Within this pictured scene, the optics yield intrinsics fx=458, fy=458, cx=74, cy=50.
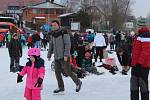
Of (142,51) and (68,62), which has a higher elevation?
(142,51)

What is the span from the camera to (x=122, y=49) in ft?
53.0

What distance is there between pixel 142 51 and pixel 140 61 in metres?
0.18

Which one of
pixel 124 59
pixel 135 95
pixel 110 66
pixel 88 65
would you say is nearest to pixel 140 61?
pixel 135 95

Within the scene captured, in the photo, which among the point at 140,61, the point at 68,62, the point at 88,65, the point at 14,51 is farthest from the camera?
the point at 14,51

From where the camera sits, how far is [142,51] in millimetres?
7902

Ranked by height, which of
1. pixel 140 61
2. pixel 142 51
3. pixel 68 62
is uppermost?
pixel 142 51

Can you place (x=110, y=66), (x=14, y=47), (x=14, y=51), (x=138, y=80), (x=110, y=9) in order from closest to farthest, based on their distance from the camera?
1. (x=138, y=80)
2. (x=110, y=66)
3. (x=14, y=47)
4. (x=14, y=51)
5. (x=110, y=9)

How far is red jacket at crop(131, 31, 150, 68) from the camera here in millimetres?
7910

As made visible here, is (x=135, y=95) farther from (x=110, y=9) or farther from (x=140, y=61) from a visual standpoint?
(x=110, y=9)

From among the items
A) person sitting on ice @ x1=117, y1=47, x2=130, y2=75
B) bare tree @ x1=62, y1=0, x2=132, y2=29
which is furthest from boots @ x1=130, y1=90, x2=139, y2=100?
bare tree @ x1=62, y1=0, x2=132, y2=29

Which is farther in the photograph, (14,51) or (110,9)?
(110,9)

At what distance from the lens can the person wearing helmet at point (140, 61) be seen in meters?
7.92

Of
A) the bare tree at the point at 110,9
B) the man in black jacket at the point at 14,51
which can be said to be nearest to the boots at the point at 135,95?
the man in black jacket at the point at 14,51

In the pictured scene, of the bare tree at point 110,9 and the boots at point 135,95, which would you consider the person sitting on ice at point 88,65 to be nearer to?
the boots at point 135,95
